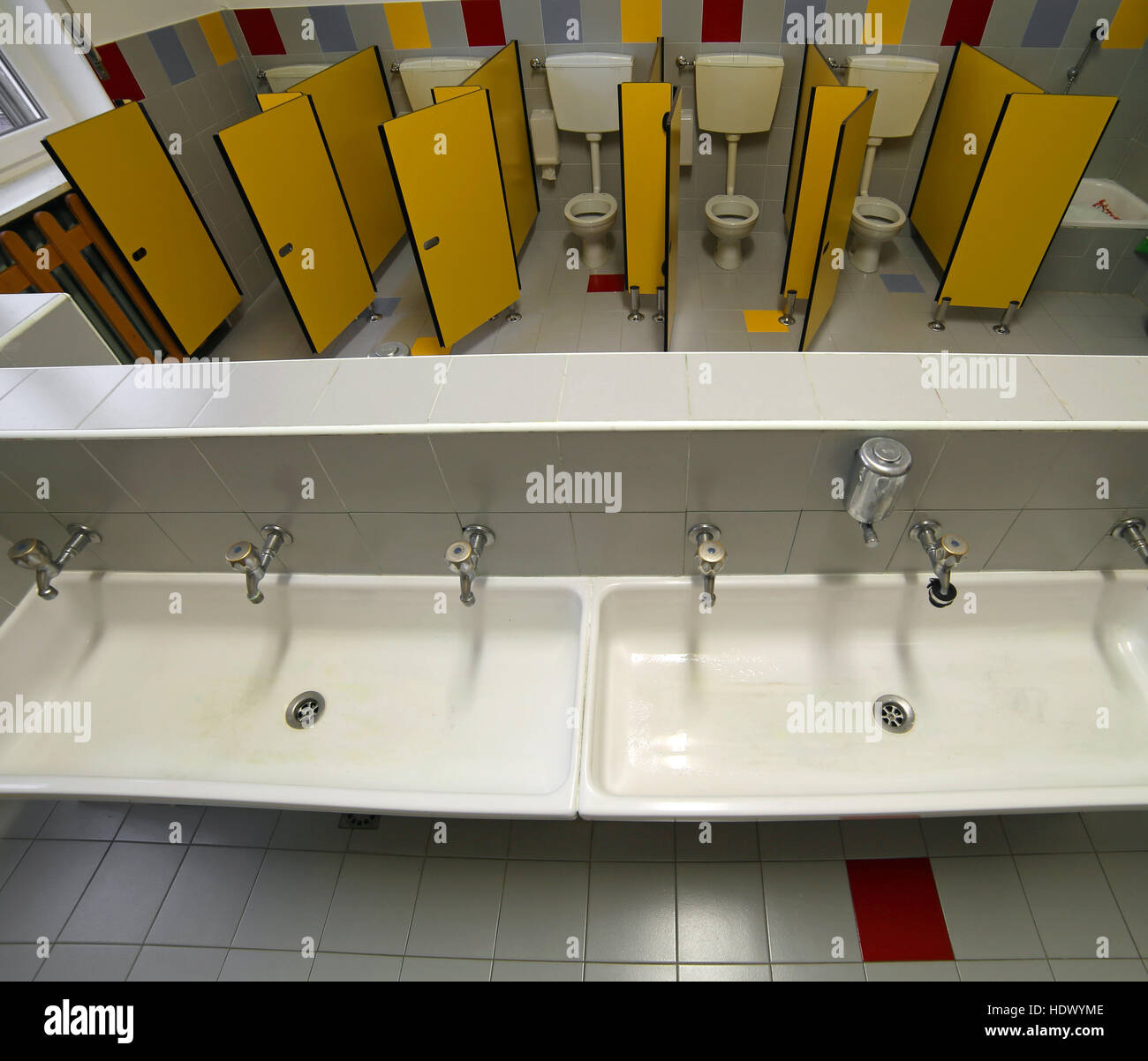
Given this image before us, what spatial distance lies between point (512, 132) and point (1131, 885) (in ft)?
11.8

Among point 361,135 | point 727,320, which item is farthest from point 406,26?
point 727,320

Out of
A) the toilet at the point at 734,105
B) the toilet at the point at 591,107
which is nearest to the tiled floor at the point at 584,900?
the toilet at the point at 734,105

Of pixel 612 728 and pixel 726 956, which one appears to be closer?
pixel 612 728

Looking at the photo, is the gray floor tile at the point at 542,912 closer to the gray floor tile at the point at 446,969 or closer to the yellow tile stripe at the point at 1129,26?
the gray floor tile at the point at 446,969

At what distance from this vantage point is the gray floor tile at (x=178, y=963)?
140cm

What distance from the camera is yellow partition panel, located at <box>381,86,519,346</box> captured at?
2139 millimetres

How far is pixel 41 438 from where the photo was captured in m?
1.12

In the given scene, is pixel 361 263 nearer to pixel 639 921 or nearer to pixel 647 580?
pixel 647 580

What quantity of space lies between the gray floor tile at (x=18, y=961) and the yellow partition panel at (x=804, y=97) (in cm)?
336

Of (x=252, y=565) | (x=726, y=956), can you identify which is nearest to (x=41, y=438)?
(x=252, y=565)

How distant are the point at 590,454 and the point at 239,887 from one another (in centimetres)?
143

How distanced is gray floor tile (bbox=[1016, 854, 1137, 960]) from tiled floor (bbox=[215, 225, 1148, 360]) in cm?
208

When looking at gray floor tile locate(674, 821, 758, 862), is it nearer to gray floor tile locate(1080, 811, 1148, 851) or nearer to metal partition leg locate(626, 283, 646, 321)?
gray floor tile locate(1080, 811, 1148, 851)

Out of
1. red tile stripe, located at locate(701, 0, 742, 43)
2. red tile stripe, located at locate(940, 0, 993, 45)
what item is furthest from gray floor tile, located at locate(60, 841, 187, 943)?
red tile stripe, located at locate(940, 0, 993, 45)
